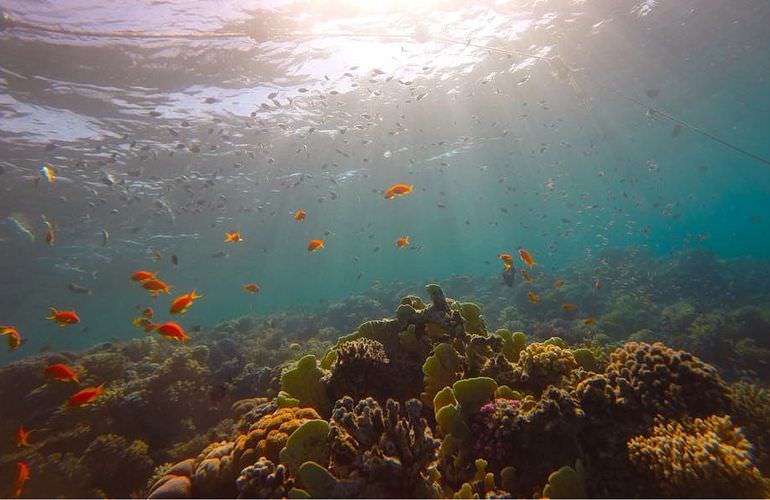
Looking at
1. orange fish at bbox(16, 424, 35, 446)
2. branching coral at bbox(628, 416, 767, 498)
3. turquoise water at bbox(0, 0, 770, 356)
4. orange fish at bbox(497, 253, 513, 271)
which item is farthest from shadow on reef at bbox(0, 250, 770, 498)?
turquoise water at bbox(0, 0, 770, 356)

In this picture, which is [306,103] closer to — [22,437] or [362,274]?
[362,274]

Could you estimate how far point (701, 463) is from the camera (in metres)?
2.96

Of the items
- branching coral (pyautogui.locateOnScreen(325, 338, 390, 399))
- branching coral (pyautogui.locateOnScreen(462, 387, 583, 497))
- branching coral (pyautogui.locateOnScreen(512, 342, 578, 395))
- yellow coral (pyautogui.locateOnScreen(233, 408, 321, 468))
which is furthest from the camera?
branching coral (pyautogui.locateOnScreen(325, 338, 390, 399))

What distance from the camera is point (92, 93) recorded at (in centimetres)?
1591

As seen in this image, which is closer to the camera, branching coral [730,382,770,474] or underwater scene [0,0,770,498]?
underwater scene [0,0,770,498]

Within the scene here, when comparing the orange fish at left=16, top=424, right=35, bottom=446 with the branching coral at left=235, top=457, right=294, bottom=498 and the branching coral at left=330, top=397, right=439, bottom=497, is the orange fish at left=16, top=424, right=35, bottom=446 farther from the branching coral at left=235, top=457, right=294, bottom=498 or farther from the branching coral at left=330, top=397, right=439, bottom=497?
the branching coral at left=330, top=397, right=439, bottom=497

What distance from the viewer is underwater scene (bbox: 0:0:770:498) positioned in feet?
11.4

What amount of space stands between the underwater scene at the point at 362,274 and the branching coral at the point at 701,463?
19 mm

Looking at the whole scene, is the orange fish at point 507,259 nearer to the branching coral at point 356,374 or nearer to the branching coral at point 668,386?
the branching coral at point 668,386

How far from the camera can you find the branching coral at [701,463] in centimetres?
294

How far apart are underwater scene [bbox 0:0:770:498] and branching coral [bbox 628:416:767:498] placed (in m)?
0.02

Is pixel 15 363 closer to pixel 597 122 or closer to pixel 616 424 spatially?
pixel 616 424

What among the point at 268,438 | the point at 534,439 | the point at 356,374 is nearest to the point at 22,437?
the point at 268,438

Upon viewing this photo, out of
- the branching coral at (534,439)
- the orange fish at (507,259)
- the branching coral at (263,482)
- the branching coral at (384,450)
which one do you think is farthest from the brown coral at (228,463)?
the orange fish at (507,259)
